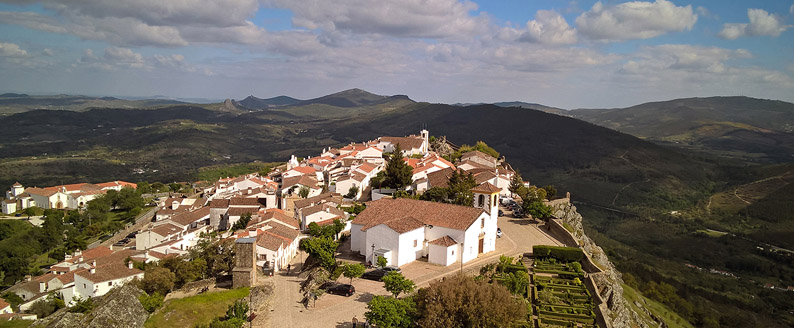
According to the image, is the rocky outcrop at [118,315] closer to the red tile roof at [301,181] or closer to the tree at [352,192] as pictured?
the tree at [352,192]

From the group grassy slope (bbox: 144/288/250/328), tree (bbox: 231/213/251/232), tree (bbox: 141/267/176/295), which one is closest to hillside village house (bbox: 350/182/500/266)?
grassy slope (bbox: 144/288/250/328)

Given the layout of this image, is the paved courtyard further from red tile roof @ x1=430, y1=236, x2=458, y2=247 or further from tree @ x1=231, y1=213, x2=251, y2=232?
tree @ x1=231, y1=213, x2=251, y2=232

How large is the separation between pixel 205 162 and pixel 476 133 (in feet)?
339

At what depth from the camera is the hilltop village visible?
1218 inches

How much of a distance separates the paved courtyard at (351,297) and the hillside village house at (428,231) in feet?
2.48

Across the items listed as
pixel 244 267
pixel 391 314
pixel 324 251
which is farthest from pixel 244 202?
pixel 391 314

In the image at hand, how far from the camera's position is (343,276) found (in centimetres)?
2895

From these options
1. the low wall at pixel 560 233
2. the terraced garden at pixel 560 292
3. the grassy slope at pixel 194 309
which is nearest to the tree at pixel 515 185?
the low wall at pixel 560 233

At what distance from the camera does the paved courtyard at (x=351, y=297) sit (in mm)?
23172

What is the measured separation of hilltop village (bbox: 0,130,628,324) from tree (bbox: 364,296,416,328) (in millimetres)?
5812

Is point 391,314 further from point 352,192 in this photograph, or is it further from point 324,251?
point 352,192

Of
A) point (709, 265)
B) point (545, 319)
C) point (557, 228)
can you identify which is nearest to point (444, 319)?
point (545, 319)

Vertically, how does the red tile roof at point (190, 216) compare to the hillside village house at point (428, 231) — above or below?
below

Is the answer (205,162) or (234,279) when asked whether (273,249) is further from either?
(205,162)
